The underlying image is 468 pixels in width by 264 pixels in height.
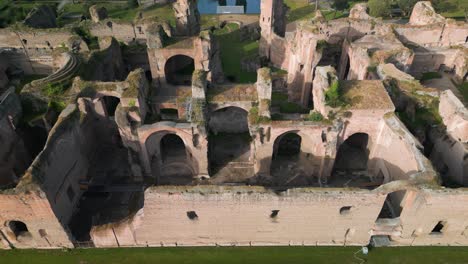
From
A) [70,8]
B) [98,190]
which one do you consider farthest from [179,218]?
[70,8]

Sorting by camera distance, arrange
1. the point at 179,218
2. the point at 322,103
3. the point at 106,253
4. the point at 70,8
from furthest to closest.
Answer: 1. the point at 70,8
2. the point at 322,103
3. the point at 106,253
4. the point at 179,218

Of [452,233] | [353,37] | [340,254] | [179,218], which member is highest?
[353,37]

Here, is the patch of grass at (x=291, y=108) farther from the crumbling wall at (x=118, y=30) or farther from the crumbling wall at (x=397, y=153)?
the crumbling wall at (x=118, y=30)

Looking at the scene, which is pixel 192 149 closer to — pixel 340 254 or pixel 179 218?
pixel 179 218

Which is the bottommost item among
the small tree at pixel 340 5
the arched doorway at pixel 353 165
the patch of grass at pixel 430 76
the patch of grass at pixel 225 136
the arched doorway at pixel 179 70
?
the arched doorway at pixel 353 165

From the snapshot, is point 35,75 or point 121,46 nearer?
point 121,46

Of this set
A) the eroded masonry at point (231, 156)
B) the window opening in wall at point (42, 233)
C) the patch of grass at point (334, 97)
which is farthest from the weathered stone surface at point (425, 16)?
the window opening in wall at point (42, 233)

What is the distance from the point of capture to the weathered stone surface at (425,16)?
36.8m

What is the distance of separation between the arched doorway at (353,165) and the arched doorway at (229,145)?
20.1ft

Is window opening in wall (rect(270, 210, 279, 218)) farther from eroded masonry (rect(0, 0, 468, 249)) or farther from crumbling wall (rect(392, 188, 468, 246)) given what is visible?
crumbling wall (rect(392, 188, 468, 246))

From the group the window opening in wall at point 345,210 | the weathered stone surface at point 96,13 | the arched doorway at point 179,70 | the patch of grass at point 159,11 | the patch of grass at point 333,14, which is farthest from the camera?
the patch of grass at point 159,11

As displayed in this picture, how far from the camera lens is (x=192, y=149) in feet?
75.8

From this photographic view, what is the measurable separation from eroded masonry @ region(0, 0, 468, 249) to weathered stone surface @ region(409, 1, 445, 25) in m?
8.94

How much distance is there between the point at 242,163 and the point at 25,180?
1358 cm
